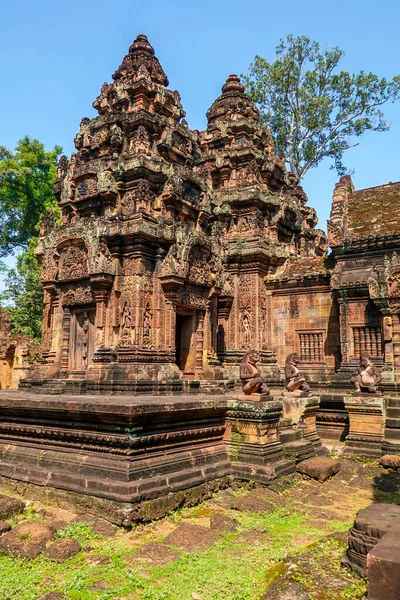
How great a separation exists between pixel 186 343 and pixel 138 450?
6690mm

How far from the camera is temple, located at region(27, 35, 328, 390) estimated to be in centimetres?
1151

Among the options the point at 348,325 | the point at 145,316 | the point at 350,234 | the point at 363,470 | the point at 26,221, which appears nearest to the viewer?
the point at 363,470

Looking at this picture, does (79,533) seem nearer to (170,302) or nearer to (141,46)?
(170,302)

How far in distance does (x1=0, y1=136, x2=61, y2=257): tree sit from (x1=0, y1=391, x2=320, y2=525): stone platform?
84.9 ft

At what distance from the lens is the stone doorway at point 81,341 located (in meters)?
12.2

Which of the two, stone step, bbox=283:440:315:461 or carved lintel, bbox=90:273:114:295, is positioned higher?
carved lintel, bbox=90:273:114:295

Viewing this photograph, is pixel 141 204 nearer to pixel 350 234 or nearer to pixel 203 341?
pixel 203 341

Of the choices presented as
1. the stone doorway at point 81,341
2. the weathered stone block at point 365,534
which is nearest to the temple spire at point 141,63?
the stone doorway at point 81,341

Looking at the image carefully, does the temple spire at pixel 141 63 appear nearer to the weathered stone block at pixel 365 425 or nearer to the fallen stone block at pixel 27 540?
the weathered stone block at pixel 365 425

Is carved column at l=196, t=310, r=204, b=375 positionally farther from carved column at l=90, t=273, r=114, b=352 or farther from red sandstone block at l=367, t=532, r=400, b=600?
red sandstone block at l=367, t=532, r=400, b=600

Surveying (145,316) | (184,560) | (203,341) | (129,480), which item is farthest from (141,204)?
(184,560)

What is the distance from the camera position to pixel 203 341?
1268 cm

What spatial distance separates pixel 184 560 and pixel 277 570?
0.92 meters

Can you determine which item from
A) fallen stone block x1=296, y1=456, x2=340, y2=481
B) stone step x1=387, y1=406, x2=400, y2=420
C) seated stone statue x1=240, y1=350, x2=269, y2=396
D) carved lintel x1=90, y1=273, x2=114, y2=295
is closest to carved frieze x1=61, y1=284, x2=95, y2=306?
carved lintel x1=90, y1=273, x2=114, y2=295
